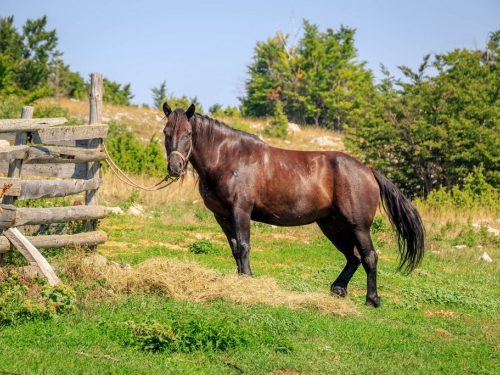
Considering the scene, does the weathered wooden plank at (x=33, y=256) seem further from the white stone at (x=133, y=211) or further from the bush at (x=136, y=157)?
the bush at (x=136, y=157)

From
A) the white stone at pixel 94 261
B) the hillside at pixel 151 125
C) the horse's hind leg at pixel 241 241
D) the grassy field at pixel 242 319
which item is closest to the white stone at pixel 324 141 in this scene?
the hillside at pixel 151 125

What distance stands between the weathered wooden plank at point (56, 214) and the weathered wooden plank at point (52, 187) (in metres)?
0.20

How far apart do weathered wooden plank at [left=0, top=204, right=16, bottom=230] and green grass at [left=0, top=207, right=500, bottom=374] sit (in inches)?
45.7

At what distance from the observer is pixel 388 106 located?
2530cm

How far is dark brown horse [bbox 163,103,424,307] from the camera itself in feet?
29.1

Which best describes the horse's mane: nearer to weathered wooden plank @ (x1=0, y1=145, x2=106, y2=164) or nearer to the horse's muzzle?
the horse's muzzle

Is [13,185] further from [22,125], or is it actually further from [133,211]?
[133,211]

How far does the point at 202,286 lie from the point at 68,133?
3223 mm

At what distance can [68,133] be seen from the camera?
9.34 metres

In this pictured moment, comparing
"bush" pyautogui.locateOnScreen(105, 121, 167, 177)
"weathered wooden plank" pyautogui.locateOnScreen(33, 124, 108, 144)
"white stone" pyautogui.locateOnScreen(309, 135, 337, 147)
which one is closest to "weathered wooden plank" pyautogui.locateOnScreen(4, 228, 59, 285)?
"weathered wooden plank" pyautogui.locateOnScreen(33, 124, 108, 144)

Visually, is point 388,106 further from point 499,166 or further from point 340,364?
point 340,364

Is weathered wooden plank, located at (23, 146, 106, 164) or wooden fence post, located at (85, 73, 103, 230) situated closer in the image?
weathered wooden plank, located at (23, 146, 106, 164)

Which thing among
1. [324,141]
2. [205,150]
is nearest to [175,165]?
[205,150]

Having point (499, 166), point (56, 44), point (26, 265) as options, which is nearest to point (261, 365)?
point (26, 265)
